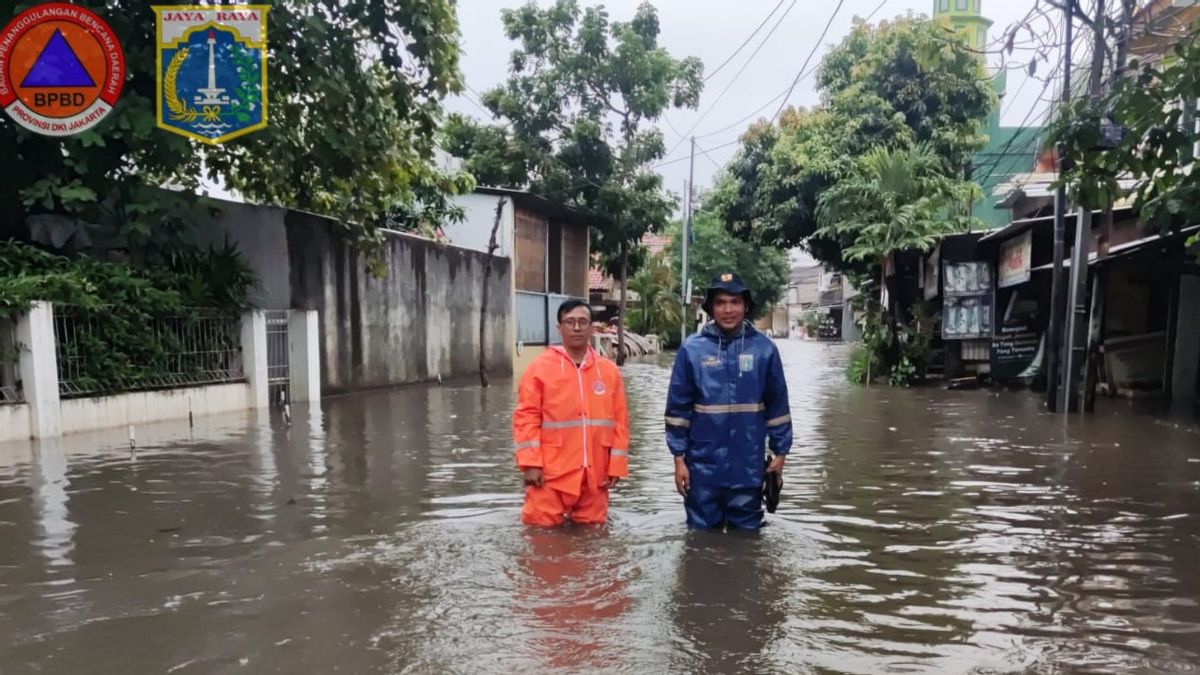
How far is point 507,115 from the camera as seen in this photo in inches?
1038

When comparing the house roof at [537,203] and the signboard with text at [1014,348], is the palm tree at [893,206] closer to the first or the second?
the signboard with text at [1014,348]

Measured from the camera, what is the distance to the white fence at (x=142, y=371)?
923 centimetres

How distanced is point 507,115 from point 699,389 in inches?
892

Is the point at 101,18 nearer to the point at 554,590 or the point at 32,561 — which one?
the point at 32,561

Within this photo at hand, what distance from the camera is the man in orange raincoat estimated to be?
513cm

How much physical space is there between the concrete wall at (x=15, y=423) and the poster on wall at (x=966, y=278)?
14.7m

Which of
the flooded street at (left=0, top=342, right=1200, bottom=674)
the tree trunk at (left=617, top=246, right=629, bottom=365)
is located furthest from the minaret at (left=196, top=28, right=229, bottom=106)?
the tree trunk at (left=617, top=246, right=629, bottom=365)

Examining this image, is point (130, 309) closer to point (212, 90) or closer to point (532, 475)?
point (212, 90)

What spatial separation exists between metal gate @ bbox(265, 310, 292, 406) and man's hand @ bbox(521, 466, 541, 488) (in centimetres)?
907

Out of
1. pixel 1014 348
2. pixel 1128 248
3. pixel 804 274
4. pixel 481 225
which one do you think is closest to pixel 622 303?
pixel 481 225

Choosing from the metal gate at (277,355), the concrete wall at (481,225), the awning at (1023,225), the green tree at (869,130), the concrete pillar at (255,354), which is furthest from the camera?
the concrete wall at (481,225)

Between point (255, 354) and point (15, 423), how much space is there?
11.7ft

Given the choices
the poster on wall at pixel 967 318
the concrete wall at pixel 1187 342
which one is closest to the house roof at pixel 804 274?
the poster on wall at pixel 967 318

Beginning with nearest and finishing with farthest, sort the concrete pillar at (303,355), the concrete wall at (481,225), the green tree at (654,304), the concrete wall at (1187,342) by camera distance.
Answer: the concrete wall at (1187,342), the concrete pillar at (303,355), the concrete wall at (481,225), the green tree at (654,304)
